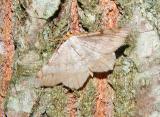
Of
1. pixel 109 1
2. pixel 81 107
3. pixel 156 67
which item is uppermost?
pixel 109 1

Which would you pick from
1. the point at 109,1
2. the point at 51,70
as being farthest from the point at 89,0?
the point at 51,70

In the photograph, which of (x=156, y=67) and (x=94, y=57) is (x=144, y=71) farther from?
(x=94, y=57)

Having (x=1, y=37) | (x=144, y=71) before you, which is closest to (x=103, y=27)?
(x=144, y=71)

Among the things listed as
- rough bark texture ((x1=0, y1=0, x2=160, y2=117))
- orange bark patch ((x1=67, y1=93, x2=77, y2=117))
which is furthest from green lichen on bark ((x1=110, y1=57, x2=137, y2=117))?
orange bark patch ((x1=67, y1=93, x2=77, y2=117))

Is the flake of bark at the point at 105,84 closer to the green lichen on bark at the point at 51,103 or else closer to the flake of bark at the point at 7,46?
the green lichen on bark at the point at 51,103

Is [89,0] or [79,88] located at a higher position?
[89,0]

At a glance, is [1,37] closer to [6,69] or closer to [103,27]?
[6,69]
